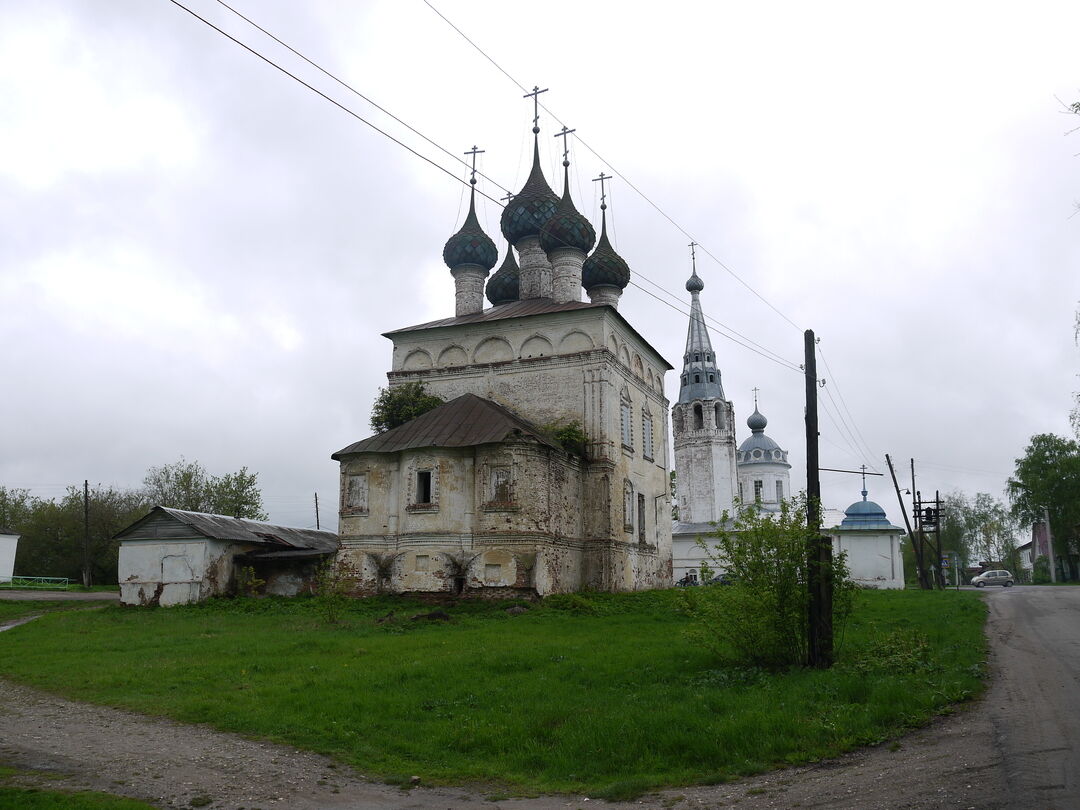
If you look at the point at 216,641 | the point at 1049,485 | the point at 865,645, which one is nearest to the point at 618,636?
the point at 865,645

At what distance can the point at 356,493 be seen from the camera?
25250mm

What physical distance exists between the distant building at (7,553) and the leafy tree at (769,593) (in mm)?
44322

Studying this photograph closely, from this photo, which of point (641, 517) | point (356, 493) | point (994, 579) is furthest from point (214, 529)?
point (994, 579)

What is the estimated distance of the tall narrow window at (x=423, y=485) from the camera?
24375 millimetres

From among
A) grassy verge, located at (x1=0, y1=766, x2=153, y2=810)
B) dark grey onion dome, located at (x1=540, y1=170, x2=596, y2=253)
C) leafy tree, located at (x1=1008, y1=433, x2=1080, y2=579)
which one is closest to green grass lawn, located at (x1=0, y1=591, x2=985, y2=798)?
grassy verge, located at (x1=0, y1=766, x2=153, y2=810)

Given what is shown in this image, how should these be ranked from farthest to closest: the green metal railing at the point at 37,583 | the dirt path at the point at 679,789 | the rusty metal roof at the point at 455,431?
the green metal railing at the point at 37,583 < the rusty metal roof at the point at 455,431 < the dirt path at the point at 679,789

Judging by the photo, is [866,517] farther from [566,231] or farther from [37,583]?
[37,583]

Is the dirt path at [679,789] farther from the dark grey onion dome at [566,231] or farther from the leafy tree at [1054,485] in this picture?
the leafy tree at [1054,485]

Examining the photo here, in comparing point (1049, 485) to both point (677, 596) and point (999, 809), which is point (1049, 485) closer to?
point (677, 596)

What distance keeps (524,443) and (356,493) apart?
5546 millimetres

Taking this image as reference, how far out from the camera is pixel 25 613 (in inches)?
1045

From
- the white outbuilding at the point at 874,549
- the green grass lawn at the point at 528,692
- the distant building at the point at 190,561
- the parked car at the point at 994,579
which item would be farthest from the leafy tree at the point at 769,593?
the parked car at the point at 994,579

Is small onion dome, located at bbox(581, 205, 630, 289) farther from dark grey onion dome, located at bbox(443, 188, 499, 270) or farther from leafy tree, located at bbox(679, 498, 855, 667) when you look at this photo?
leafy tree, located at bbox(679, 498, 855, 667)

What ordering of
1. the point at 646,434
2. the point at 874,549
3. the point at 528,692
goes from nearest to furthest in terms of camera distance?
1. the point at 528,692
2. the point at 646,434
3. the point at 874,549
